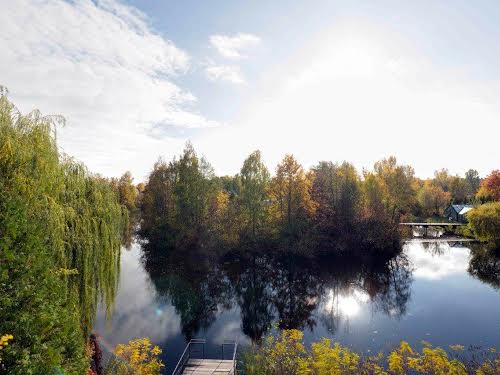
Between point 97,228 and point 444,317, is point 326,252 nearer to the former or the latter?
point 444,317

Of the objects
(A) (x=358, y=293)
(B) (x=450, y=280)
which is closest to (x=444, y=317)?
(A) (x=358, y=293)

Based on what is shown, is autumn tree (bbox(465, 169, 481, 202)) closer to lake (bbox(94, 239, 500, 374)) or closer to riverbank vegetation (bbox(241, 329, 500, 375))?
lake (bbox(94, 239, 500, 374))

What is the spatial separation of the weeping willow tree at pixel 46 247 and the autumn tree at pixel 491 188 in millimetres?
79299

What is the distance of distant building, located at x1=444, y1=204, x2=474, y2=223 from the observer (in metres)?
72.1

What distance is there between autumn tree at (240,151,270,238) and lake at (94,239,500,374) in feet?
18.3

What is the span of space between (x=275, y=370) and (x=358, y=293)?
775 inches

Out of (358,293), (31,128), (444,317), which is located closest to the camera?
(31,128)

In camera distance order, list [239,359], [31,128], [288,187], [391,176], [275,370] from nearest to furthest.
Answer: [31,128]
[275,370]
[239,359]
[288,187]
[391,176]

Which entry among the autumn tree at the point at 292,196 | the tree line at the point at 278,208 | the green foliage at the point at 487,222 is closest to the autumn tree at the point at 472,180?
the green foliage at the point at 487,222

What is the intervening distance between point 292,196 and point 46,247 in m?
38.0

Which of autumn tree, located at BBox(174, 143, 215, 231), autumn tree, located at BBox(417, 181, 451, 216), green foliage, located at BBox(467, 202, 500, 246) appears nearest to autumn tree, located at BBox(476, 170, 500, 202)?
autumn tree, located at BBox(417, 181, 451, 216)

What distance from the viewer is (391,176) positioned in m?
62.7

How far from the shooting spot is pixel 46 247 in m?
10.1

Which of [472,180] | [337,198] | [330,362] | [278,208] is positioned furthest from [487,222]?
[472,180]
